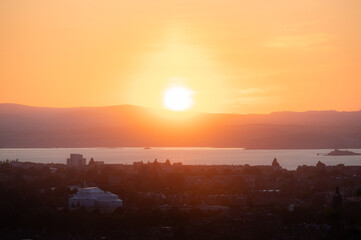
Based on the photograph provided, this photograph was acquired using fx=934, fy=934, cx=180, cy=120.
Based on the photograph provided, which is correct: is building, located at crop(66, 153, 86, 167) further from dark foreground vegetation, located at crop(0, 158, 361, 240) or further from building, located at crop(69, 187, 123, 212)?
building, located at crop(69, 187, 123, 212)

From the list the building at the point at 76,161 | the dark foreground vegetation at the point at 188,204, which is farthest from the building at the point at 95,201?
the building at the point at 76,161

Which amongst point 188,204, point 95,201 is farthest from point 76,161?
point 95,201

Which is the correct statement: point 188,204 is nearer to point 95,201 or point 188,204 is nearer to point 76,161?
point 95,201

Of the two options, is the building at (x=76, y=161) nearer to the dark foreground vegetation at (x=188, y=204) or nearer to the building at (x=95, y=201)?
the dark foreground vegetation at (x=188, y=204)

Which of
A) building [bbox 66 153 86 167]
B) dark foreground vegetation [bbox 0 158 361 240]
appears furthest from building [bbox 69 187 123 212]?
building [bbox 66 153 86 167]

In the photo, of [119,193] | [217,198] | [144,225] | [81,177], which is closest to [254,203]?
[217,198]

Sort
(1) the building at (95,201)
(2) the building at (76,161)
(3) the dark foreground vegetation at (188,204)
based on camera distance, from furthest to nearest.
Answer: (2) the building at (76,161) → (1) the building at (95,201) → (3) the dark foreground vegetation at (188,204)
